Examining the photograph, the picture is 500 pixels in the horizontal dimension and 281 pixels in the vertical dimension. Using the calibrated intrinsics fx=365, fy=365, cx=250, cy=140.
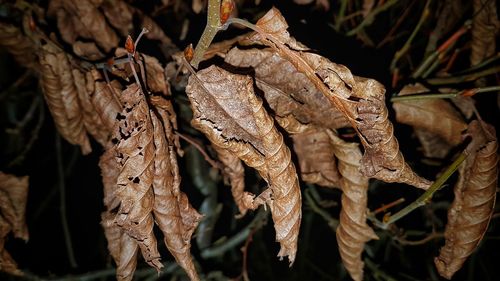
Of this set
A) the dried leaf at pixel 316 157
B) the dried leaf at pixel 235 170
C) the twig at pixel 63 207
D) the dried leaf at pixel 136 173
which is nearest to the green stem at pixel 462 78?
the dried leaf at pixel 316 157

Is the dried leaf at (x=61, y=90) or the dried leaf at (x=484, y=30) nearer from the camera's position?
the dried leaf at (x=61, y=90)

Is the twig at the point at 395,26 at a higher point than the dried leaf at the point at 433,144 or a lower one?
higher

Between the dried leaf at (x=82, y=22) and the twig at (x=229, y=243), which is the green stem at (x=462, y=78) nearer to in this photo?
the twig at (x=229, y=243)

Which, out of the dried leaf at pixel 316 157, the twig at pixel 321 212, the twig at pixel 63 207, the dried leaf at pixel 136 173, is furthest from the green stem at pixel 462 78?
the twig at pixel 63 207

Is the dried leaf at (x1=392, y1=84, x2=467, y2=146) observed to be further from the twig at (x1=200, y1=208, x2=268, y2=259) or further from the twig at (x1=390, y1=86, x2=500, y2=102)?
the twig at (x1=200, y1=208, x2=268, y2=259)

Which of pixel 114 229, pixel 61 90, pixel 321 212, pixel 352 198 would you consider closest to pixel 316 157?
pixel 352 198

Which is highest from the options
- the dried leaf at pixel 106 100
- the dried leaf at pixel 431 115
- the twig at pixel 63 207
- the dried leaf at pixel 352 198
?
the dried leaf at pixel 106 100

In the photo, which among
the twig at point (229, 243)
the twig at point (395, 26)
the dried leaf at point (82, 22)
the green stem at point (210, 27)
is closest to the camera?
the green stem at point (210, 27)

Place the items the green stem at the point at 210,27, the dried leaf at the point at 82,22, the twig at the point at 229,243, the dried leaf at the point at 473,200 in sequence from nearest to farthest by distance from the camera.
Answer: the green stem at the point at 210,27 → the dried leaf at the point at 473,200 → the dried leaf at the point at 82,22 → the twig at the point at 229,243
